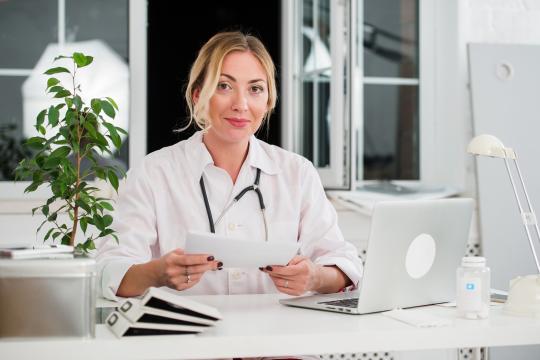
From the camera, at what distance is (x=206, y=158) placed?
2250 millimetres

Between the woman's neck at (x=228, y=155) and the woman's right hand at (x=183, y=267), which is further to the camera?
the woman's neck at (x=228, y=155)

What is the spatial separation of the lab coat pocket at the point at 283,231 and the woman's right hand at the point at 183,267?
0.43 metres

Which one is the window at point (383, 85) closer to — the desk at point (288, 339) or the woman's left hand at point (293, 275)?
the woman's left hand at point (293, 275)

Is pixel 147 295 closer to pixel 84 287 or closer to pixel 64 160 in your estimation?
pixel 84 287

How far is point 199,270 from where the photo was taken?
5.82 feet

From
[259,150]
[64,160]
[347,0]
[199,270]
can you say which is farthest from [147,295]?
[347,0]

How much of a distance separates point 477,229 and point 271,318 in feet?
6.54

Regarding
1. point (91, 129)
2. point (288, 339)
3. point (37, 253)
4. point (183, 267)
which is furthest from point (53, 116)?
point (288, 339)

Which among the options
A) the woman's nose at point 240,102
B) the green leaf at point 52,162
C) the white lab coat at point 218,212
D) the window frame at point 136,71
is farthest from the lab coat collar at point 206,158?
the window frame at point 136,71

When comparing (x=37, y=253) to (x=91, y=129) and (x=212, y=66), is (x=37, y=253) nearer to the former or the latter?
(x=91, y=129)

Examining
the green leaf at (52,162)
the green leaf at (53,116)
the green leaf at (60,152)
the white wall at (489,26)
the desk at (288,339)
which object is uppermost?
the white wall at (489,26)

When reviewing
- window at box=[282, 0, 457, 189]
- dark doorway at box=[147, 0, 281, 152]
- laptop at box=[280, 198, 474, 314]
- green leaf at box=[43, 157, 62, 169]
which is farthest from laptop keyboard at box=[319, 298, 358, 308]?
dark doorway at box=[147, 0, 281, 152]

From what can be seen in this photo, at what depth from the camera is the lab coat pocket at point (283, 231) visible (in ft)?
7.34

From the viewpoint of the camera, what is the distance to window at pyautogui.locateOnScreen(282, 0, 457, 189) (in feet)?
11.5
